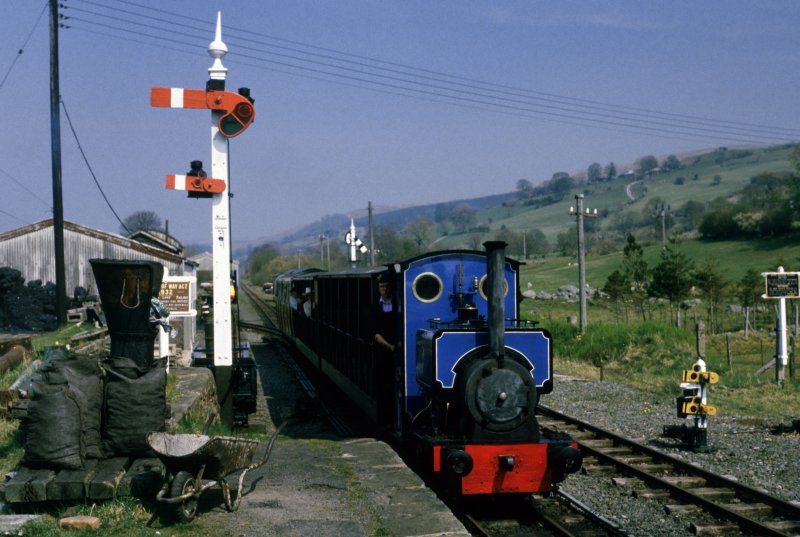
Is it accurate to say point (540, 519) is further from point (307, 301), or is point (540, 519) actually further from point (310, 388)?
point (307, 301)

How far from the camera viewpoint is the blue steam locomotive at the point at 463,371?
8.45 meters

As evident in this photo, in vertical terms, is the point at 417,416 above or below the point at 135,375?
below

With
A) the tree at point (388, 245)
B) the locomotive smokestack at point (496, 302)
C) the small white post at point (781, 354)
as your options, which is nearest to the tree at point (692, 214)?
the tree at point (388, 245)

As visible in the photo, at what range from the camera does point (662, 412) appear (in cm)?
1505

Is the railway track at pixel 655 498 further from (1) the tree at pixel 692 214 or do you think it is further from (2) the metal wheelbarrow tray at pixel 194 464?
(1) the tree at pixel 692 214

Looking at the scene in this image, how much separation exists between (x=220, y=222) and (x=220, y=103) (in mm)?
1677

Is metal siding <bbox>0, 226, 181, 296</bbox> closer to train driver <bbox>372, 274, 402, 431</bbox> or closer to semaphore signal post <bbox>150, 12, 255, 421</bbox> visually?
semaphore signal post <bbox>150, 12, 255, 421</bbox>

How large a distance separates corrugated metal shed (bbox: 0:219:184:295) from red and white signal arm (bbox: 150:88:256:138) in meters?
22.0

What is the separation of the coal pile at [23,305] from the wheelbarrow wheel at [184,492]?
25.3m

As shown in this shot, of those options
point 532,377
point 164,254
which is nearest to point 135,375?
point 532,377

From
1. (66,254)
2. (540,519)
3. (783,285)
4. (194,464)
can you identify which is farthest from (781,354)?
(66,254)

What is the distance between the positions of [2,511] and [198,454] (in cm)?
169

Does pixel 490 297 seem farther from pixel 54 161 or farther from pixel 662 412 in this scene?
pixel 54 161

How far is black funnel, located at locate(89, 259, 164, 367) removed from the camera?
7766 mm
